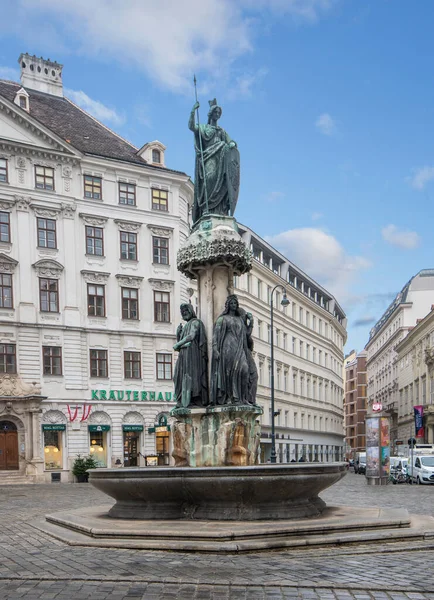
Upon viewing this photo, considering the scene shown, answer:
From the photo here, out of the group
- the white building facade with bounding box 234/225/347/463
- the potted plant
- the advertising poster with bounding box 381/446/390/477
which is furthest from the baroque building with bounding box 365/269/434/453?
the potted plant

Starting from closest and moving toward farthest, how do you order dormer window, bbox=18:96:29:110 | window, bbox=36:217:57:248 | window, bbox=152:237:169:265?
window, bbox=36:217:57:248 → window, bbox=152:237:169:265 → dormer window, bbox=18:96:29:110

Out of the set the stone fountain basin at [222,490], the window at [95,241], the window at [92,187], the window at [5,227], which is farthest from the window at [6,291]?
the stone fountain basin at [222,490]

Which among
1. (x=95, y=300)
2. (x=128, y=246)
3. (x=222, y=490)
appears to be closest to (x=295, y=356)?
(x=128, y=246)

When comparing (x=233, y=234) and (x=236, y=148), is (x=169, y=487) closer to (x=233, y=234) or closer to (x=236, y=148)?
(x=233, y=234)

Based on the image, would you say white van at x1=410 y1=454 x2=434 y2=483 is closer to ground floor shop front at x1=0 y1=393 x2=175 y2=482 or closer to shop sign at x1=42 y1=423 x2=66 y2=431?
ground floor shop front at x1=0 y1=393 x2=175 y2=482

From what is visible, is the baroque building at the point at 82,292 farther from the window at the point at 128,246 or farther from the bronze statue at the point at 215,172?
the bronze statue at the point at 215,172

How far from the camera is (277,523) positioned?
10.5 m

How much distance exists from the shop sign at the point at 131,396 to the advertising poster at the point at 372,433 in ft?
37.5

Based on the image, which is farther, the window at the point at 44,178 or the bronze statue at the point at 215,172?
the window at the point at 44,178

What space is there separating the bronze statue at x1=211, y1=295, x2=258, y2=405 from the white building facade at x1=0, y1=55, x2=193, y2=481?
2734 centimetres

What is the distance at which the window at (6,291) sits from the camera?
130ft

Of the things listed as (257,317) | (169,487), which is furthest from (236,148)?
(257,317)

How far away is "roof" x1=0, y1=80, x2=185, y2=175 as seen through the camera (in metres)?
45.4

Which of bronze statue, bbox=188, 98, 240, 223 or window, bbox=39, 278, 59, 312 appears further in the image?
window, bbox=39, 278, 59, 312
